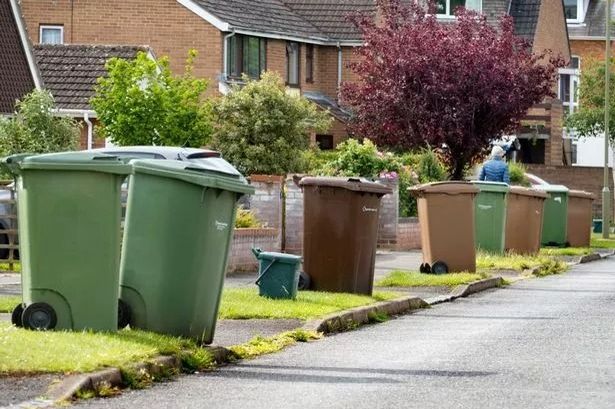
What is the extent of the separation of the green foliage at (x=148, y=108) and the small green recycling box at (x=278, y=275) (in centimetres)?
1701

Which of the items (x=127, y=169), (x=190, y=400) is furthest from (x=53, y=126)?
(x=190, y=400)

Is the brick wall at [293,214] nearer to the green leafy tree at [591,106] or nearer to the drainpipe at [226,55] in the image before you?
the drainpipe at [226,55]

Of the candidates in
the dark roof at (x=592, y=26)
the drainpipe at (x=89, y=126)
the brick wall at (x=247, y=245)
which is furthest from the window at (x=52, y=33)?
the dark roof at (x=592, y=26)

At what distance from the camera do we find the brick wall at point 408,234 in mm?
33969

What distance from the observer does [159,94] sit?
3566 cm

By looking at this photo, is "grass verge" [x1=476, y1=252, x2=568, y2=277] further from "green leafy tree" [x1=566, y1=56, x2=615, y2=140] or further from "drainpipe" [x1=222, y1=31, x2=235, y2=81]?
"green leafy tree" [x1=566, y1=56, x2=615, y2=140]

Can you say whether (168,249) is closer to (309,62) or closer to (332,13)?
(309,62)

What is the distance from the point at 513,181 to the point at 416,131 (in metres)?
4.72

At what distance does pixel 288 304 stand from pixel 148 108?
18.0m

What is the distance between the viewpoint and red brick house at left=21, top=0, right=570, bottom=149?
4966 cm

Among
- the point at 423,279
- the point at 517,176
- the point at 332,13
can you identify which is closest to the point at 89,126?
the point at 517,176

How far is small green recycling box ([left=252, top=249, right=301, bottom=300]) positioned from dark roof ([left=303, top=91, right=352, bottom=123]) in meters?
34.2

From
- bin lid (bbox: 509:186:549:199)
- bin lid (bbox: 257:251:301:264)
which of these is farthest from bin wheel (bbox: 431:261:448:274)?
bin lid (bbox: 257:251:301:264)

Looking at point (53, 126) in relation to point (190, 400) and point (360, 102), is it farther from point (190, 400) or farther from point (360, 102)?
point (190, 400)
